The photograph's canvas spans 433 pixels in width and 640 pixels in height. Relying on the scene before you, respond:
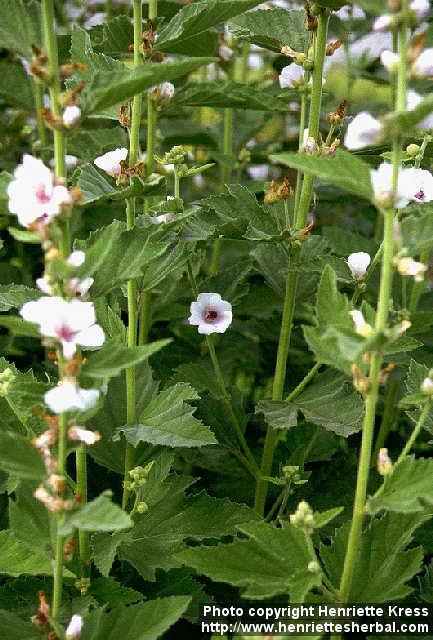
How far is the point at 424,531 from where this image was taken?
191 centimetres

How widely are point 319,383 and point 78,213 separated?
34.4 inches

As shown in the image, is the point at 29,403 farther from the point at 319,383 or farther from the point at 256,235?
the point at 319,383

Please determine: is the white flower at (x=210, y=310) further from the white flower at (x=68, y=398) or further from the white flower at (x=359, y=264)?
the white flower at (x=68, y=398)

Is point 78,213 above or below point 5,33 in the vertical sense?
above

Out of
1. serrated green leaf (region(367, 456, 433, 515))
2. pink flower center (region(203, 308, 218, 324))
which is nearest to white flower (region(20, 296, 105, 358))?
serrated green leaf (region(367, 456, 433, 515))

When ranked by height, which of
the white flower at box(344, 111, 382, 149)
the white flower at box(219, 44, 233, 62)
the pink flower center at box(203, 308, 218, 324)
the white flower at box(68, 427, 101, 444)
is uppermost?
the white flower at box(219, 44, 233, 62)

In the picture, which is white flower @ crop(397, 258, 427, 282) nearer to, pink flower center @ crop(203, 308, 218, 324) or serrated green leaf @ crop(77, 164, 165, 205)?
serrated green leaf @ crop(77, 164, 165, 205)

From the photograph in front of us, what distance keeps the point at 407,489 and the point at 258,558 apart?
0.91 ft

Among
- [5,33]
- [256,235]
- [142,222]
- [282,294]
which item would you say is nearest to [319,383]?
[282,294]

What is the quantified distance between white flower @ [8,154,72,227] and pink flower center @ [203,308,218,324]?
74 cm

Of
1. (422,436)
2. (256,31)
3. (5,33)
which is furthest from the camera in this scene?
(422,436)

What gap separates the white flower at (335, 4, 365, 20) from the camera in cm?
266

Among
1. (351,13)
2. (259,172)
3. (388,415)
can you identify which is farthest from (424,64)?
(259,172)

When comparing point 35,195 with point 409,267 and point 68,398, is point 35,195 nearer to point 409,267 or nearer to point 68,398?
point 68,398
